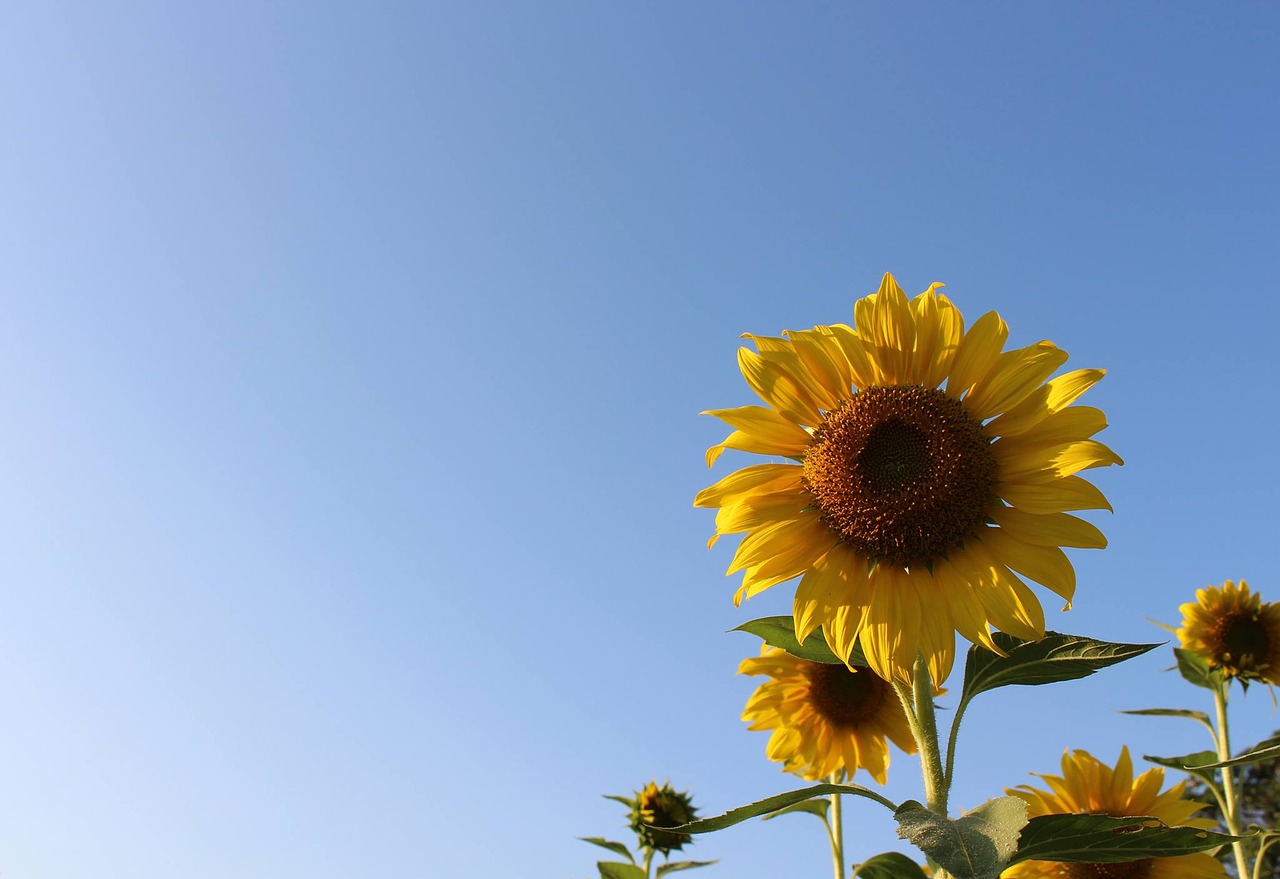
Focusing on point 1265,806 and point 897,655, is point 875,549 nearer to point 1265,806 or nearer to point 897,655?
point 897,655

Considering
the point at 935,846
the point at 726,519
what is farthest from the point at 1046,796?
the point at 935,846

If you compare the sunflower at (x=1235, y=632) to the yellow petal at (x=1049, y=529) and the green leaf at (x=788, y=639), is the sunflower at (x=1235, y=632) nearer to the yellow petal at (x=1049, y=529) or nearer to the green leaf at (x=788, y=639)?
the yellow petal at (x=1049, y=529)

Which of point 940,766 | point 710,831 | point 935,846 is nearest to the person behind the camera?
point 935,846

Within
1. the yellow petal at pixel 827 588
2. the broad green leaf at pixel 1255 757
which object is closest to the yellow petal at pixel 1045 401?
the yellow petal at pixel 827 588

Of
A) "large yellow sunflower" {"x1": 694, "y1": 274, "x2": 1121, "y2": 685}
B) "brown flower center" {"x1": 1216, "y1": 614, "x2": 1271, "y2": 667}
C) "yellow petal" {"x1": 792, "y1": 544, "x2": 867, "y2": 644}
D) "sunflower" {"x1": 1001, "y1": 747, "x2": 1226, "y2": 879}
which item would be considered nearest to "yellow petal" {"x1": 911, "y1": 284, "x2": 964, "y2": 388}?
"large yellow sunflower" {"x1": 694, "y1": 274, "x2": 1121, "y2": 685}

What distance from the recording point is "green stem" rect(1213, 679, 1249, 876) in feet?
15.8

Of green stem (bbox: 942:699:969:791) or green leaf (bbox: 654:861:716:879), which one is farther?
green leaf (bbox: 654:861:716:879)

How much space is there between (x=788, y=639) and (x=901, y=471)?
0.63 m

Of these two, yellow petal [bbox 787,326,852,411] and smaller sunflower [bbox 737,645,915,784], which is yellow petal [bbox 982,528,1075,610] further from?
smaller sunflower [bbox 737,645,915,784]

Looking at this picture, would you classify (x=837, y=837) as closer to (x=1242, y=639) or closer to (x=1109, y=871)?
(x=1109, y=871)

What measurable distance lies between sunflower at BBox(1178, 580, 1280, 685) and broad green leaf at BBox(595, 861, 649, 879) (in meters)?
4.37

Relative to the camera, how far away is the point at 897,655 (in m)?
2.58

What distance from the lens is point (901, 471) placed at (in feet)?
9.45

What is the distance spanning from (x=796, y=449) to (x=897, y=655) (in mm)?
710
